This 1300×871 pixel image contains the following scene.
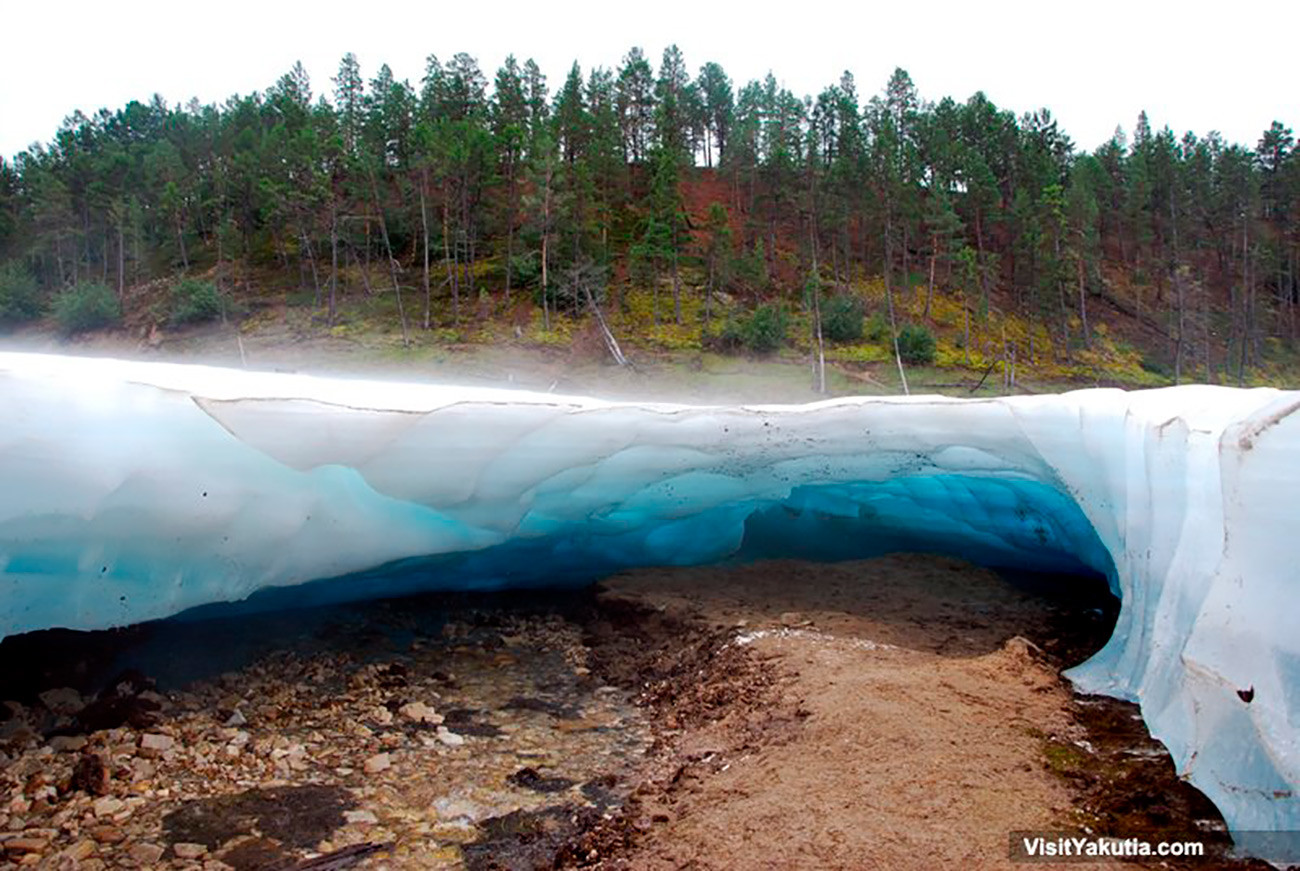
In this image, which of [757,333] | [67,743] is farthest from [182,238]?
[67,743]

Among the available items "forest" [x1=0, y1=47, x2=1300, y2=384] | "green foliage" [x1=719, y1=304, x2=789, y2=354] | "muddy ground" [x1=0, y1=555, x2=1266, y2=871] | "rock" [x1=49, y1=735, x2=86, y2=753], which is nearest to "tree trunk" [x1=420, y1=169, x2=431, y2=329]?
"forest" [x1=0, y1=47, x2=1300, y2=384]

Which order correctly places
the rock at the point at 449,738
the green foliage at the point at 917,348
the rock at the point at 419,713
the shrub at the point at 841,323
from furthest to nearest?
the shrub at the point at 841,323 < the green foliage at the point at 917,348 < the rock at the point at 419,713 < the rock at the point at 449,738

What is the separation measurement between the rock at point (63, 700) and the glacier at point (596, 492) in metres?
0.37

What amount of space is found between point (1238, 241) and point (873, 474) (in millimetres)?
37493

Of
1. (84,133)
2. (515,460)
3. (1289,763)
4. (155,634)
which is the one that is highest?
(84,133)

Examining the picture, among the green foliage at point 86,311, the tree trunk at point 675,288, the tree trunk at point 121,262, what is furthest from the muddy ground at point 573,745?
the tree trunk at point 121,262

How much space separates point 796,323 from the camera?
91.7ft

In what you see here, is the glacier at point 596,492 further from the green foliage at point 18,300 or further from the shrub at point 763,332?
the green foliage at point 18,300

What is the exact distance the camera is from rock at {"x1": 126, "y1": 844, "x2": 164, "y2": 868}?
294 cm

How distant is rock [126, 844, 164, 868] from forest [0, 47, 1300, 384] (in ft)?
73.3

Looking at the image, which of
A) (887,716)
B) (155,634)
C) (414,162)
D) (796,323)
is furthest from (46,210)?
(887,716)

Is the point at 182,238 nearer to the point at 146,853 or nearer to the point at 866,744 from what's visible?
the point at 146,853

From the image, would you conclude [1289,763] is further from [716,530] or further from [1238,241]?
[1238,241]

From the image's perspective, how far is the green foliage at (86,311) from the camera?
28.3 m
